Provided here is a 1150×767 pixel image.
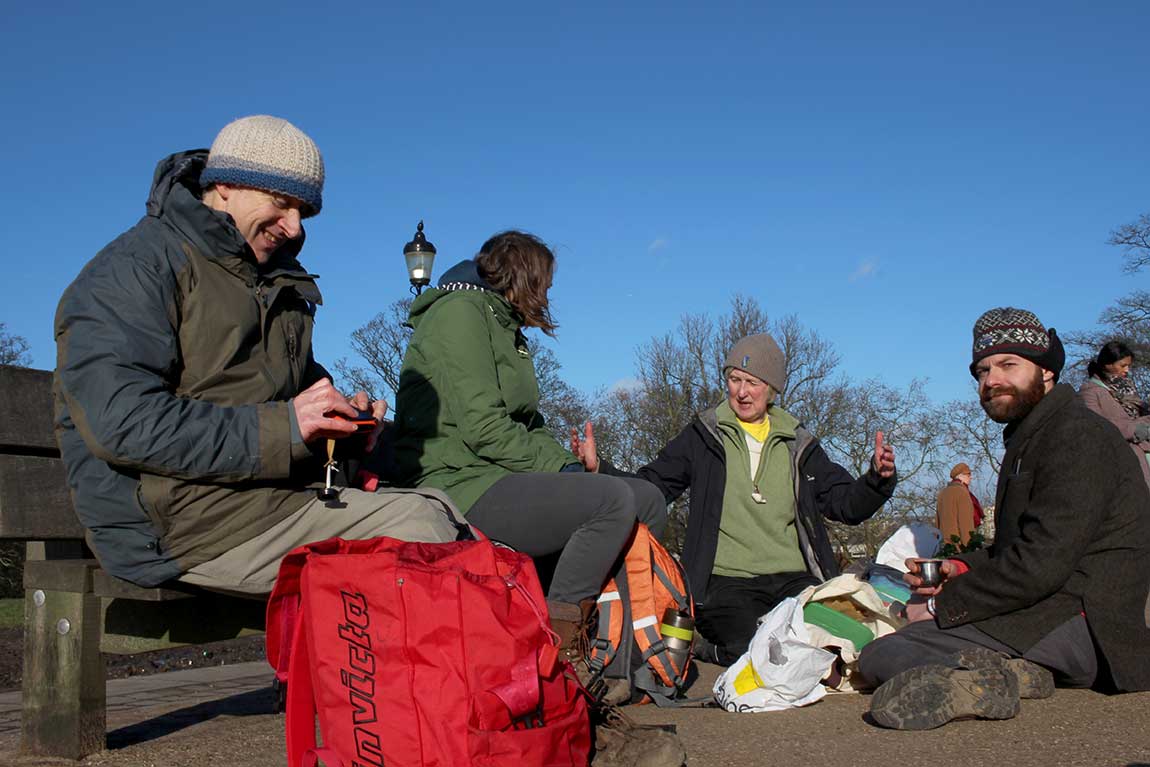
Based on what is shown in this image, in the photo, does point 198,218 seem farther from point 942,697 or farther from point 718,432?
point 718,432

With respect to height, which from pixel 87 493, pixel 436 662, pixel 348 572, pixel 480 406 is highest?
pixel 480 406

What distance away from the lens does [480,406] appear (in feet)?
14.3

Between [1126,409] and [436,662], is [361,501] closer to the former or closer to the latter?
[436,662]

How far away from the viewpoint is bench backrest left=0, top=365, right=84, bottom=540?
11.7 ft

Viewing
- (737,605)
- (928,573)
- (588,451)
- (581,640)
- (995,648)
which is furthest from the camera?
(737,605)

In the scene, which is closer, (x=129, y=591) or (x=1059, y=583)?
(x=129, y=591)

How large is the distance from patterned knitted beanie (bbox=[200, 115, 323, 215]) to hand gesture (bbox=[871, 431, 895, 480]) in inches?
134

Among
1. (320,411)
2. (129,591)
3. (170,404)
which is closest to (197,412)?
(170,404)

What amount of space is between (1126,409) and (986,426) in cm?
2590

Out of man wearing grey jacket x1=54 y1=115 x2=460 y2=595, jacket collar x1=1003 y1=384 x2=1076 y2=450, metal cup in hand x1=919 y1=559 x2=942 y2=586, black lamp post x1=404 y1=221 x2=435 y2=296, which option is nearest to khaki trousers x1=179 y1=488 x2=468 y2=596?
man wearing grey jacket x1=54 y1=115 x2=460 y2=595

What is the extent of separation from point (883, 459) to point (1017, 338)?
1.28 meters

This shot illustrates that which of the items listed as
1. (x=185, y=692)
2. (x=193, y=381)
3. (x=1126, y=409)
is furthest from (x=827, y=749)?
(x=1126, y=409)

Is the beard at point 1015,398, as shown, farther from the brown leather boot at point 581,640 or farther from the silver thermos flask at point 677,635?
the brown leather boot at point 581,640

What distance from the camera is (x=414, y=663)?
263 cm
